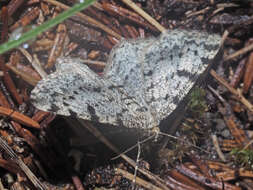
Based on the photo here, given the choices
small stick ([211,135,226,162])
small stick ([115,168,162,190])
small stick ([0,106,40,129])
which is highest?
small stick ([0,106,40,129])

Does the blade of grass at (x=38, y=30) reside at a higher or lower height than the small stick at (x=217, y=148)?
higher

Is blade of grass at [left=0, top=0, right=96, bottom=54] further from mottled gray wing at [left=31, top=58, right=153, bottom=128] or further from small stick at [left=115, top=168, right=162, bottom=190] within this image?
small stick at [left=115, top=168, right=162, bottom=190]

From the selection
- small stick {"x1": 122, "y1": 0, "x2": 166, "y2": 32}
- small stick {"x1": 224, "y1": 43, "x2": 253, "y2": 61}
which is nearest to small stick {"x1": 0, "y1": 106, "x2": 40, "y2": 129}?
small stick {"x1": 122, "y1": 0, "x2": 166, "y2": 32}

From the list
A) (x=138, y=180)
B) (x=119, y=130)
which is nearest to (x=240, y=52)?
(x=119, y=130)

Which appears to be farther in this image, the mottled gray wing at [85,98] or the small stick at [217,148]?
the small stick at [217,148]

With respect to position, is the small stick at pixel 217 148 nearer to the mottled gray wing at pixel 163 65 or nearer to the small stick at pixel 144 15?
the mottled gray wing at pixel 163 65

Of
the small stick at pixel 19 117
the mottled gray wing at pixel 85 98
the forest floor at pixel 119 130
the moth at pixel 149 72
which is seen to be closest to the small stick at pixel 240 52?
the forest floor at pixel 119 130

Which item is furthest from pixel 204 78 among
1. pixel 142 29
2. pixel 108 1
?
pixel 108 1
